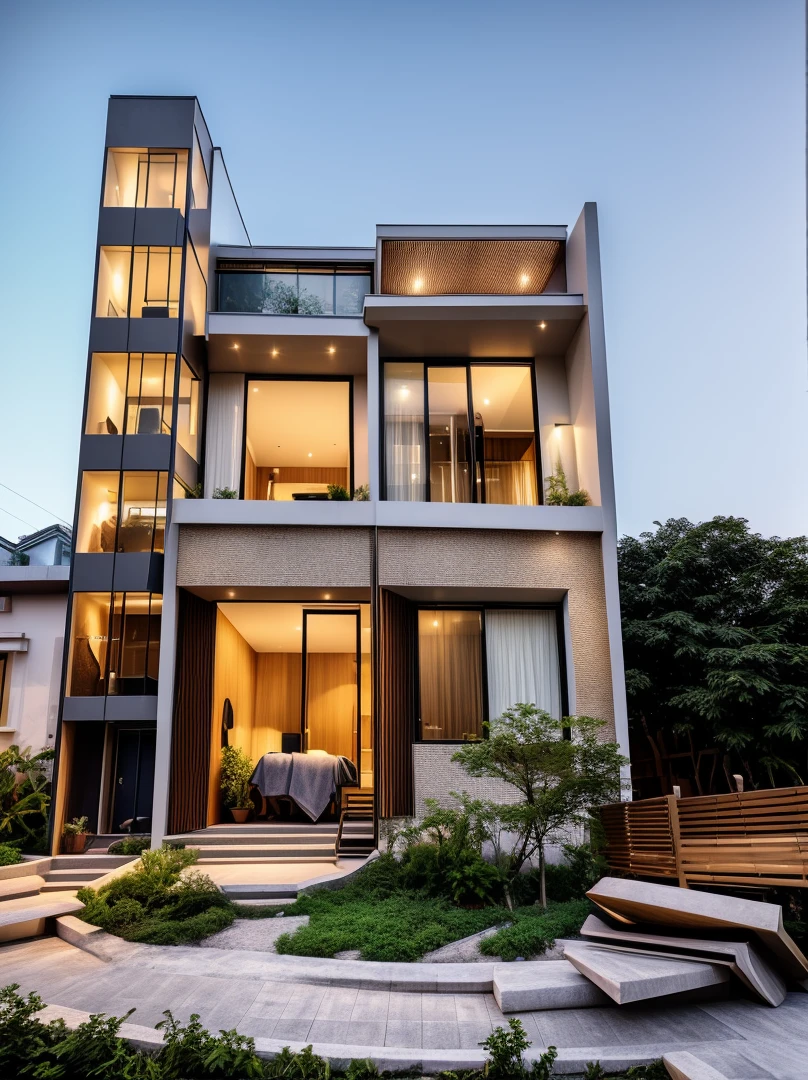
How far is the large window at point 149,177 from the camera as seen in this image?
48.2ft

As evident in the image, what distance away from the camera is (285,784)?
46.4 feet

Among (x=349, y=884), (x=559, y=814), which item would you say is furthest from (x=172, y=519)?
(x=559, y=814)

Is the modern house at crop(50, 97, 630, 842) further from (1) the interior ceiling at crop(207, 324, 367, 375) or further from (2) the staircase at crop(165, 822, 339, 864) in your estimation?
(2) the staircase at crop(165, 822, 339, 864)

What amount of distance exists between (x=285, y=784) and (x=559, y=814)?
5.75 metres

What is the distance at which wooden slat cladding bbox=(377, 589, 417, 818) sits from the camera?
41.8 feet

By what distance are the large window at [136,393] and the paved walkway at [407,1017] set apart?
348 inches

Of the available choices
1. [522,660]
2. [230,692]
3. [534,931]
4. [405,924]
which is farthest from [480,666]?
[534,931]

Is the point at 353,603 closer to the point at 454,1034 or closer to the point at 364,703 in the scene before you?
the point at 364,703

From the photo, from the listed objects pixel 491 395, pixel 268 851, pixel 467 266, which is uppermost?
pixel 467 266

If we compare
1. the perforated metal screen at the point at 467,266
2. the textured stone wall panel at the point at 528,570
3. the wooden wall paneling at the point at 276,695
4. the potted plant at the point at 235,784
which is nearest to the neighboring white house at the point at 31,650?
the potted plant at the point at 235,784

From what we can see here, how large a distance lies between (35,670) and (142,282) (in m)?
7.59

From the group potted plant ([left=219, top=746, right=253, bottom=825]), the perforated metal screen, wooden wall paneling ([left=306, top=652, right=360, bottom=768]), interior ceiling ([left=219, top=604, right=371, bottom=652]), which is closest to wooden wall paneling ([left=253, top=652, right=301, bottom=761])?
interior ceiling ([left=219, top=604, right=371, bottom=652])

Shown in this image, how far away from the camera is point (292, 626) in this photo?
54.9 feet

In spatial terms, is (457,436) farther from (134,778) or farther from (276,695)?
(134,778)
